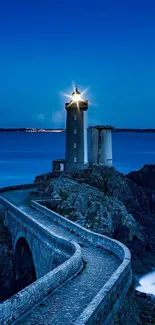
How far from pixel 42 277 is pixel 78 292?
1.22 metres

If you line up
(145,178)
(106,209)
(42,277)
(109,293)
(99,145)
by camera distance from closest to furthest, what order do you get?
(109,293) → (42,277) → (106,209) → (99,145) → (145,178)

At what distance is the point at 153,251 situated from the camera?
29766 millimetres

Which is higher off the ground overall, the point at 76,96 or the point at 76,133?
the point at 76,96

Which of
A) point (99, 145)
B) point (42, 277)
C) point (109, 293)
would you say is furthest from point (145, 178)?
point (109, 293)

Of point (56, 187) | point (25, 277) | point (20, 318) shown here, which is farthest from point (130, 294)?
point (56, 187)

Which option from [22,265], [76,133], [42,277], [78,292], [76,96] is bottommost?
[22,265]

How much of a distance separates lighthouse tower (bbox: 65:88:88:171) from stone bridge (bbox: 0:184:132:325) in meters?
19.0

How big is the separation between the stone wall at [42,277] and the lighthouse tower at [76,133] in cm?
1866

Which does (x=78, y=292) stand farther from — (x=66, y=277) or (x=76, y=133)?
(x=76, y=133)

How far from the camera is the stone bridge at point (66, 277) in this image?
10562mm

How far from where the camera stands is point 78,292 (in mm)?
12406

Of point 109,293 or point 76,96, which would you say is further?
point 76,96

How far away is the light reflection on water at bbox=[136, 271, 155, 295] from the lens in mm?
24703

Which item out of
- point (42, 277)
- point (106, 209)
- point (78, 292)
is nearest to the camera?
point (42, 277)
